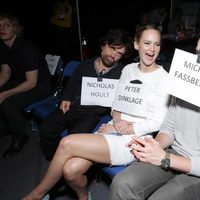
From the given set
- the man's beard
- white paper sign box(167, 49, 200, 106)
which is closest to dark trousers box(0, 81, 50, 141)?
the man's beard

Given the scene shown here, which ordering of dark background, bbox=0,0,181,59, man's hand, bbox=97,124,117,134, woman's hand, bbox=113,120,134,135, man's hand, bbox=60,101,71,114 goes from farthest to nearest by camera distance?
1. dark background, bbox=0,0,181,59
2. man's hand, bbox=60,101,71,114
3. man's hand, bbox=97,124,117,134
4. woman's hand, bbox=113,120,134,135

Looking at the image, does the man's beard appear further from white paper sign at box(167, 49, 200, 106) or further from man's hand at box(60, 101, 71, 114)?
white paper sign at box(167, 49, 200, 106)

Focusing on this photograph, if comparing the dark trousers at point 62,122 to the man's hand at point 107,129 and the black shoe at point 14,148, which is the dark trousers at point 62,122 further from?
the black shoe at point 14,148

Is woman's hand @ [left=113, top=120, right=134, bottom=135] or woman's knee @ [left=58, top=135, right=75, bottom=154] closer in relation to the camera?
woman's knee @ [left=58, top=135, right=75, bottom=154]

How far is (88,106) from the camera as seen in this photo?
105 inches

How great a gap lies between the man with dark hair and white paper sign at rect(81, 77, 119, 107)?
5cm

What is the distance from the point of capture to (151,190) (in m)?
1.69

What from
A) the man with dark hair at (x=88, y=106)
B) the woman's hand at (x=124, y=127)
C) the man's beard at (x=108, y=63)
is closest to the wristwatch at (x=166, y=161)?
the woman's hand at (x=124, y=127)

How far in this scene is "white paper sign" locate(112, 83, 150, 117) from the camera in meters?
2.12

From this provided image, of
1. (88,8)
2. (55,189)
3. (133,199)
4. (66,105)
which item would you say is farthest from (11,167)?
(88,8)

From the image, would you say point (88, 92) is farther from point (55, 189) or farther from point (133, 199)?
point (133, 199)

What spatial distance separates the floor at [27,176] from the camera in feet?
8.34

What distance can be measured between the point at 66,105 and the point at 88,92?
0.99ft

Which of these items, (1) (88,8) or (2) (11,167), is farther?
(1) (88,8)
